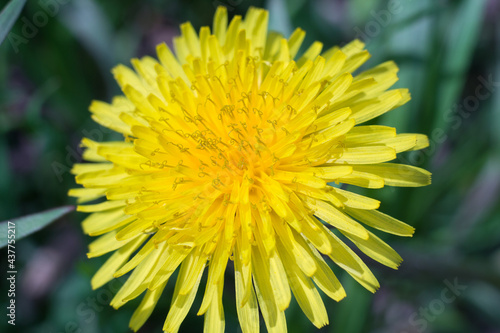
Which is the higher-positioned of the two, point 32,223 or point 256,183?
point 32,223

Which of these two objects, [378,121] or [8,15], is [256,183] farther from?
[8,15]

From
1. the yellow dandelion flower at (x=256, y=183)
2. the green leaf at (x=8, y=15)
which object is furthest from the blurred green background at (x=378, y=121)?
the green leaf at (x=8, y=15)

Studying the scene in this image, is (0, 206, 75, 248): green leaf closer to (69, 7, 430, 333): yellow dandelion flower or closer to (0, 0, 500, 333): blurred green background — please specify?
(69, 7, 430, 333): yellow dandelion flower

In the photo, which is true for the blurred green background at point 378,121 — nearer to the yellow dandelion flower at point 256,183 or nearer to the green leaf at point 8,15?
the yellow dandelion flower at point 256,183

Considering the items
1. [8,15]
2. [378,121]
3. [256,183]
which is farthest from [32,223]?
[378,121]

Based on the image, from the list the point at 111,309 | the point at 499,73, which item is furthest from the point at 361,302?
the point at 499,73

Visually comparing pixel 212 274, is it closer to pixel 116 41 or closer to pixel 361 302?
pixel 361 302
